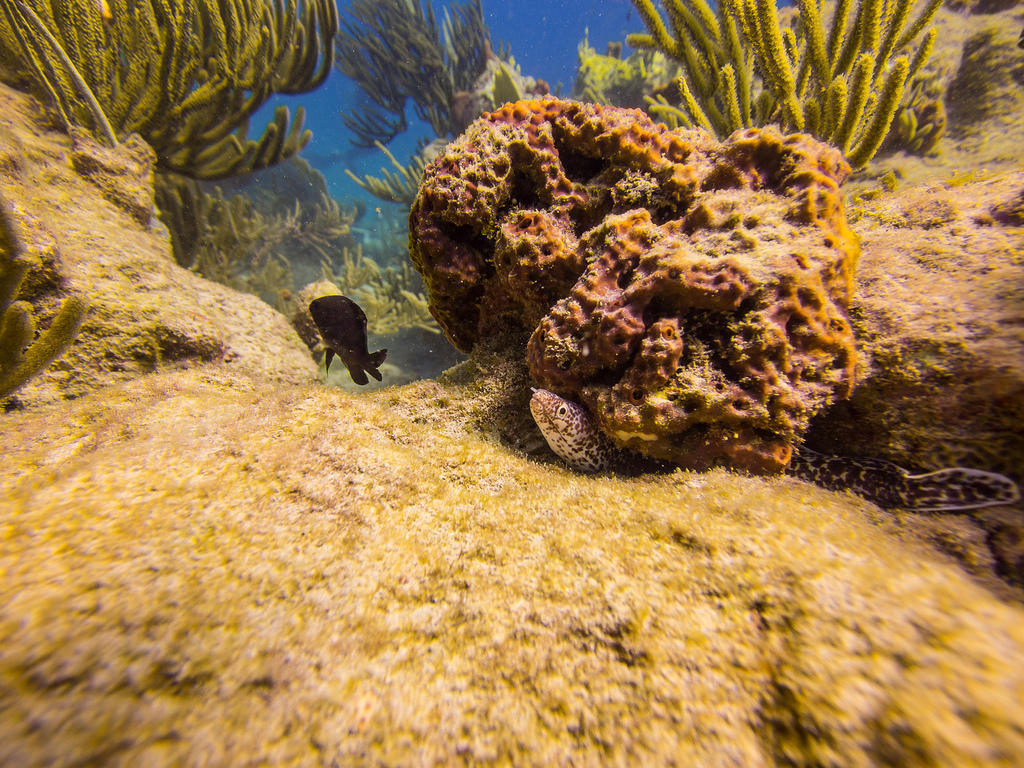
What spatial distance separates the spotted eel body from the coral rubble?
15cm

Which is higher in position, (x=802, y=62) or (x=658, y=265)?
(x=802, y=62)

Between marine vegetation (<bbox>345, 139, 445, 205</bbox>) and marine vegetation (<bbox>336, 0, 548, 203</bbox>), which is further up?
marine vegetation (<bbox>336, 0, 548, 203</bbox>)

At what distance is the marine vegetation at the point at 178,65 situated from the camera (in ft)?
11.7

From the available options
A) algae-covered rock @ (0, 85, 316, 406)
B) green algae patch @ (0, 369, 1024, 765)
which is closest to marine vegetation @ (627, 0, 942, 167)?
green algae patch @ (0, 369, 1024, 765)

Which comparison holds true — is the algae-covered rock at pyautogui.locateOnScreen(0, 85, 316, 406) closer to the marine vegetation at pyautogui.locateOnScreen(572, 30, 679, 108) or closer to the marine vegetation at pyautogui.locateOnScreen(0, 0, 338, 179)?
the marine vegetation at pyautogui.locateOnScreen(0, 0, 338, 179)

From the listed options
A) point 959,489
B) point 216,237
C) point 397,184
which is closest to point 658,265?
point 959,489

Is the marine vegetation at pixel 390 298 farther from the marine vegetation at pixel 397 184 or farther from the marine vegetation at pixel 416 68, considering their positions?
the marine vegetation at pixel 416 68

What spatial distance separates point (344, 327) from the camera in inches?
123

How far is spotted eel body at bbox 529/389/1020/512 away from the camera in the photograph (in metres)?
1.32

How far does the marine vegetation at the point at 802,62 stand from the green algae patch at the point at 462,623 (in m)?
2.92

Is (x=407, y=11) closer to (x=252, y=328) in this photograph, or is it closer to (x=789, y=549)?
(x=252, y=328)

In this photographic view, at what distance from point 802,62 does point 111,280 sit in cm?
553

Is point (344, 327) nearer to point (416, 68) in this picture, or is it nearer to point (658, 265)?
point (658, 265)

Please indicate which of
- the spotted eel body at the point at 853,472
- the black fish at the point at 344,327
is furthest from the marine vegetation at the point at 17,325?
the spotted eel body at the point at 853,472
